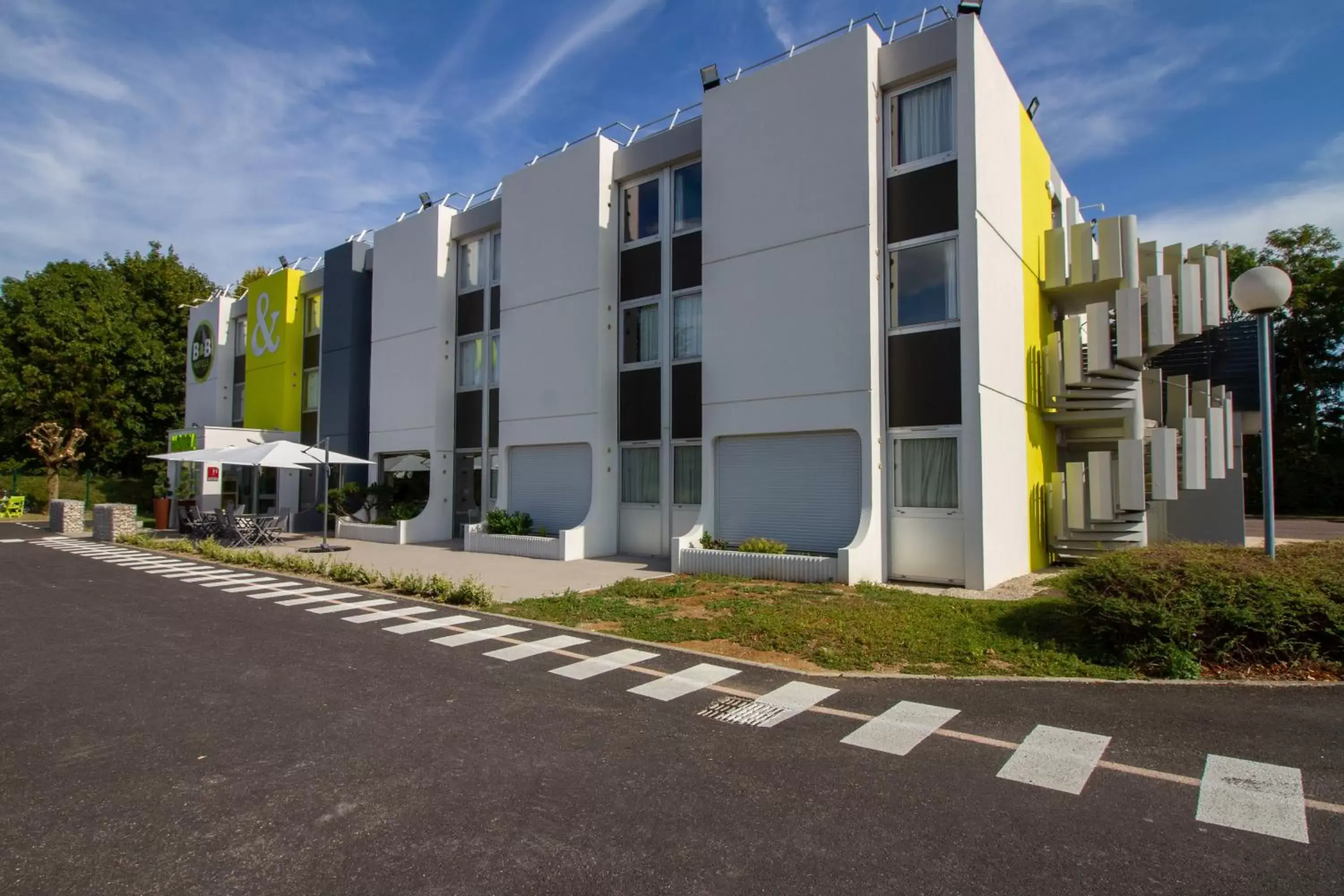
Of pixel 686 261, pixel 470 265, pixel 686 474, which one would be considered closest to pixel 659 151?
pixel 686 261

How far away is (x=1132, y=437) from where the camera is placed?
49.9 feet

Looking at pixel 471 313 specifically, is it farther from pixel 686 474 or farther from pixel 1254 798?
pixel 1254 798

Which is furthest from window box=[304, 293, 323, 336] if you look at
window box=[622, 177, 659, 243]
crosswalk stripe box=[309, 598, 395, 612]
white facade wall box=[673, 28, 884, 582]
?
crosswalk stripe box=[309, 598, 395, 612]

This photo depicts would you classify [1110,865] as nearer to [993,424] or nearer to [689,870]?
[689,870]

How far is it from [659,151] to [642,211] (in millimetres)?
1374

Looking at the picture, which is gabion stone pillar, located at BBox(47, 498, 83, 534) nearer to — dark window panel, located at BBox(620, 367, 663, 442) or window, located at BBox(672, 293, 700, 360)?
dark window panel, located at BBox(620, 367, 663, 442)

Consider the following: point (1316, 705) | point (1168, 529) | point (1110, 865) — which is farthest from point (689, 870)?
point (1168, 529)

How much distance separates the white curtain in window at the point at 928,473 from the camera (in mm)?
12102

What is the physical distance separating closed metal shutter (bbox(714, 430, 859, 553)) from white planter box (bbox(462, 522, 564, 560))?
360 cm

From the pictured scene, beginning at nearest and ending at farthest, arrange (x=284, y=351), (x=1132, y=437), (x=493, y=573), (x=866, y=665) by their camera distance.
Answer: (x=866, y=665)
(x=493, y=573)
(x=1132, y=437)
(x=284, y=351)

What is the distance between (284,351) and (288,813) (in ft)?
83.0

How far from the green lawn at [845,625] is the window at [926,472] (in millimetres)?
1959

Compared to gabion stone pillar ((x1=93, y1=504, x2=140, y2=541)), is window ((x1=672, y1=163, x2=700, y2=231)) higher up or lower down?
higher up

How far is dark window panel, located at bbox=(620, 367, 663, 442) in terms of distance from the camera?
16.2 m
